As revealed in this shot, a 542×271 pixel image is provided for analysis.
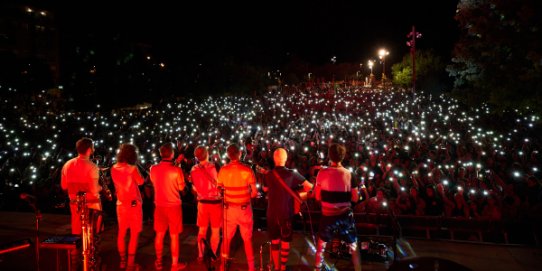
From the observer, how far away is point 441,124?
1443cm

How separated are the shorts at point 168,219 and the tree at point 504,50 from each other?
7.65m

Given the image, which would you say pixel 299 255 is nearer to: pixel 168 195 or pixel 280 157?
pixel 280 157

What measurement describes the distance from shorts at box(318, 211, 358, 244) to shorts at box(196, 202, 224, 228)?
1.30 m

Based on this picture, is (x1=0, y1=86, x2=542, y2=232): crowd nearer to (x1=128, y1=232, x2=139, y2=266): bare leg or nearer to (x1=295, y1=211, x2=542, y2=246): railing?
(x1=295, y1=211, x2=542, y2=246): railing

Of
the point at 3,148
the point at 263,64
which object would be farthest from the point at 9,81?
the point at 263,64

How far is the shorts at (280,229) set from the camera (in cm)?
445

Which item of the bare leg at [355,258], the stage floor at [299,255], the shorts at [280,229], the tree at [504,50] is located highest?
the tree at [504,50]

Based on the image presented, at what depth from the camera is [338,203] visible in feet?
14.3

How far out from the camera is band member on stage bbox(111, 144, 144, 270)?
4727 millimetres

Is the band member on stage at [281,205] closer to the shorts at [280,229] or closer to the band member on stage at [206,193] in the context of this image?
the shorts at [280,229]

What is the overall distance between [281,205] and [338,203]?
641mm

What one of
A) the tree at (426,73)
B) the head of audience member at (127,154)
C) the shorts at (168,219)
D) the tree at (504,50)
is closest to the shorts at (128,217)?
the shorts at (168,219)

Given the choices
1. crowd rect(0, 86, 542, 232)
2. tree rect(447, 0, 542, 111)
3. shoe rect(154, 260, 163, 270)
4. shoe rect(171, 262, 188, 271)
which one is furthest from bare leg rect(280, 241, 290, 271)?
tree rect(447, 0, 542, 111)

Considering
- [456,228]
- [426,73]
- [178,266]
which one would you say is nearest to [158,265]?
[178,266]
